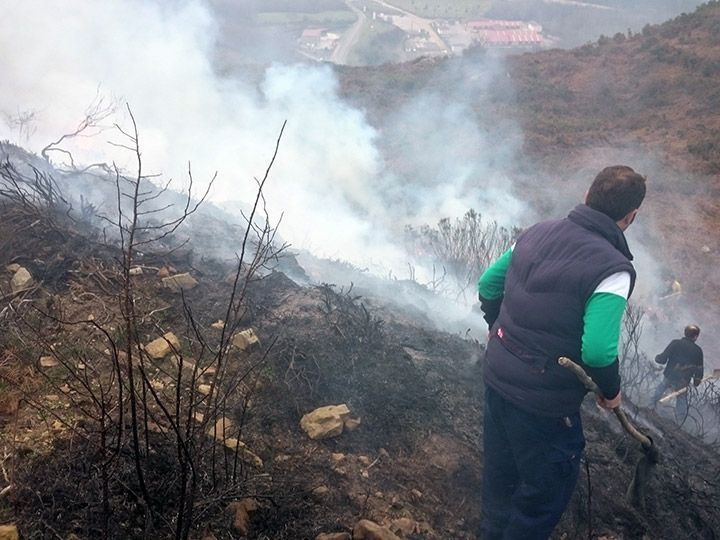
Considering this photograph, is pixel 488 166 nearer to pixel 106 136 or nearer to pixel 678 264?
pixel 678 264

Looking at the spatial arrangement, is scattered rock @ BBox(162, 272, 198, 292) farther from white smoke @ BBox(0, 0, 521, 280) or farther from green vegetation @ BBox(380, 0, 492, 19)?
green vegetation @ BBox(380, 0, 492, 19)

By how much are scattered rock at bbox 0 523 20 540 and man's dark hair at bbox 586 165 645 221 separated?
8.21 feet

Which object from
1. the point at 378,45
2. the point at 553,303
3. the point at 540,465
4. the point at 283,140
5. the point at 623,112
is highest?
the point at 378,45

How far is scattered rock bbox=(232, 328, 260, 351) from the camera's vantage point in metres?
3.52

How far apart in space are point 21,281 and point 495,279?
3.26 meters

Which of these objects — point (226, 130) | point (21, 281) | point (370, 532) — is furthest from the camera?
point (226, 130)

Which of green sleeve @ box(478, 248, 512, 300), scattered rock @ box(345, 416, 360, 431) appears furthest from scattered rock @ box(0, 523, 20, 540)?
green sleeve @ box(478, 248, 512, 300)

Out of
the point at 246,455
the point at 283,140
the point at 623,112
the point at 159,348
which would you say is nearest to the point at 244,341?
the point at 159,348

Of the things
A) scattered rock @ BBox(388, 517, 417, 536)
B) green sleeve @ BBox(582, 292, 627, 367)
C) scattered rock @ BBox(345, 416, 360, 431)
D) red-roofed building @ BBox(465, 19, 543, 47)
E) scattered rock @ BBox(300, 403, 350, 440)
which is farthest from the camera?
red-roofed building @ BBox(465, 19, 543, 47)

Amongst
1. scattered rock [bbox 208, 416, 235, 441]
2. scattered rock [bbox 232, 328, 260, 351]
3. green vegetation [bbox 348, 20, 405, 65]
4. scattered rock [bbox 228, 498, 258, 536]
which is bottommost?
scattered rock [bbox 228, 498, 258, 536]

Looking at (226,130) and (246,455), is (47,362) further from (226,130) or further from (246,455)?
(226,130)

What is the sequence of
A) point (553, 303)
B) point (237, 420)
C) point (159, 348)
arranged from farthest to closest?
point (159, 348)
point (237, 420)
point (553, 303)

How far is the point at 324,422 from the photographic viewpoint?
2.99m

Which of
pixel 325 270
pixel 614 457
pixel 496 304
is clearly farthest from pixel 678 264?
pixel 496 304
